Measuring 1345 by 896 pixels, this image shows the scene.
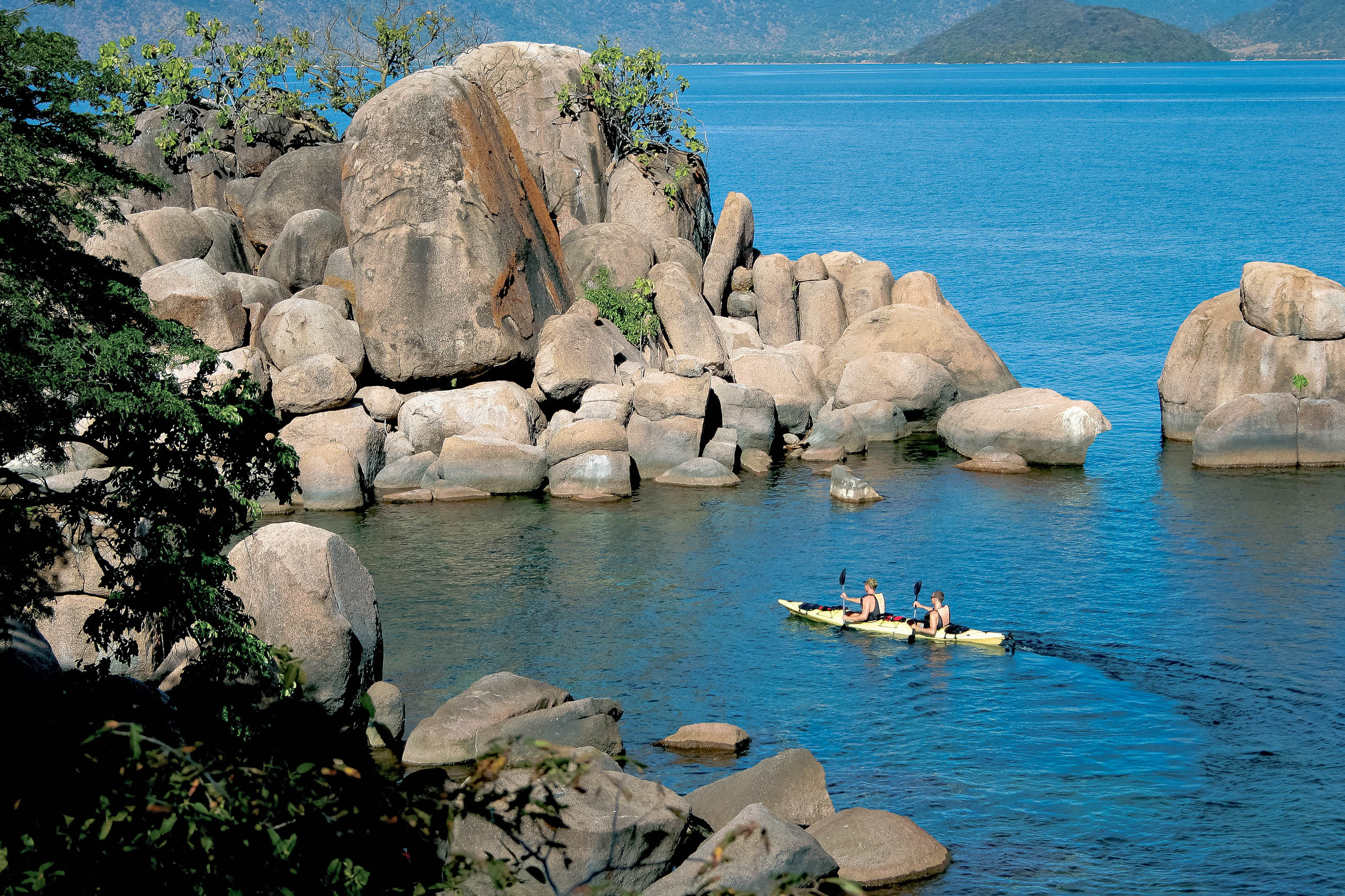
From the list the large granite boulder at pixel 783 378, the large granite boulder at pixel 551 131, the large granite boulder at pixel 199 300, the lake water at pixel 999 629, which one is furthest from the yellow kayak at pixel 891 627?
the large granite boulder at pixel 551 131

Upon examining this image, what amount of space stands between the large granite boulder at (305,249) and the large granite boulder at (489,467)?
9.12 m

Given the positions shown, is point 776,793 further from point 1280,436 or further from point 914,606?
point 1280,436

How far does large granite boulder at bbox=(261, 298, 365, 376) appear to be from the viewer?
35.9 meters

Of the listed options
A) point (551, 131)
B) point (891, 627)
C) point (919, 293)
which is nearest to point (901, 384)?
point (919, 293)

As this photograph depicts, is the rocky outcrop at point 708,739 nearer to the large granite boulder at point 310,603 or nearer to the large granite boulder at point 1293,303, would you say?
the large granite boulder at point 310,603

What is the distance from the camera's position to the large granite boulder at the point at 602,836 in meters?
14.1

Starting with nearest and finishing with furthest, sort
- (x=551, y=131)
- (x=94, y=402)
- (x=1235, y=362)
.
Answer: (x=94, y=402) < (x=1235, y=362) < (x=551, y=131)

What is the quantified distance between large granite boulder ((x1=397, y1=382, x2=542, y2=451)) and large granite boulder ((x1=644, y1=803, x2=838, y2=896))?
Answer: 21.5 meters

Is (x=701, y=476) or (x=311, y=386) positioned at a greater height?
(x=311, y=386)

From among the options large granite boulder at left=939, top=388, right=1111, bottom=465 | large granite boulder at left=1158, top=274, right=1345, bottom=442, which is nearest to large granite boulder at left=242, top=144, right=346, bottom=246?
large granite boulder at left=939, top=388, right=1111, bottom=465

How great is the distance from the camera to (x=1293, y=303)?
3681cm

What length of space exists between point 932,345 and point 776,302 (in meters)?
6.51

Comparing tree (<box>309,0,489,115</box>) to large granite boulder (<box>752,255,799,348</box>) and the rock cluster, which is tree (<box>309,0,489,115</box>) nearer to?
the rock cluster

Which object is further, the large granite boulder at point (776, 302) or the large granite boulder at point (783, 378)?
the large granite boulder at point (776, 302)
